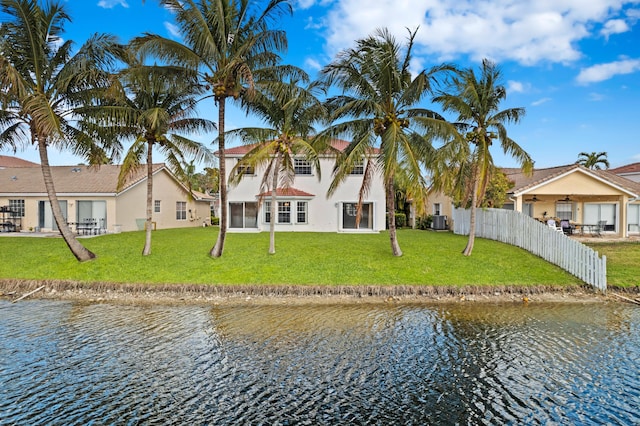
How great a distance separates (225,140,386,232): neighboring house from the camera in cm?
2802

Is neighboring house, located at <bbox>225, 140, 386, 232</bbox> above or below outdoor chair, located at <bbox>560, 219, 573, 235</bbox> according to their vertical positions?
above

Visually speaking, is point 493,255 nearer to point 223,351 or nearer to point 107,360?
point 223,351

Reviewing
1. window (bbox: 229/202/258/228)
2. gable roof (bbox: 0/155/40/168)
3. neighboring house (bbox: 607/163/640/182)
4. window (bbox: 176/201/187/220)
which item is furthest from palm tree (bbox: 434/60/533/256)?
gable roof (bbox: 0/155/40/168)

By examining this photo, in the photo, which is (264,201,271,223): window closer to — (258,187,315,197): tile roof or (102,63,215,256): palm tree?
(258,187,315,197): tile roof

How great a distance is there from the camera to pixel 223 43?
15234mm

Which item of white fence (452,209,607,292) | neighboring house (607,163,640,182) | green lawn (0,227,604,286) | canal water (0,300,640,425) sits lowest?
canal water (0,300,640,425)

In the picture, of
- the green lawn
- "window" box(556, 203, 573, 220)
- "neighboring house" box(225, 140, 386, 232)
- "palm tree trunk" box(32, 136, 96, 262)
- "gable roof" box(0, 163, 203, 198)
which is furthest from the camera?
"gable roof" box(0, 163, 203, 198)

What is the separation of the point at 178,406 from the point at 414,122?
14.0 metres

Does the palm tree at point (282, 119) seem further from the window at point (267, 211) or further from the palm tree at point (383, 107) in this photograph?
the window at point (267, 211)

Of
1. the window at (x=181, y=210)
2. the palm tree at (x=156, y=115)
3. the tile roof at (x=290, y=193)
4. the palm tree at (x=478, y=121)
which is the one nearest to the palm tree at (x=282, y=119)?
the palm tree at (x=156, y=115)

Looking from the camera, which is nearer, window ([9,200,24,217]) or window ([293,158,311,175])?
window ([293,158,311,175])

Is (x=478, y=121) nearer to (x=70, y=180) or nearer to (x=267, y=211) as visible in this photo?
(x=267, y=211)

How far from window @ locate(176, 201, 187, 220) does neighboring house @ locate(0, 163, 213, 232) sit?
7.88 ft

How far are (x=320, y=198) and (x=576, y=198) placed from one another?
741 inches
